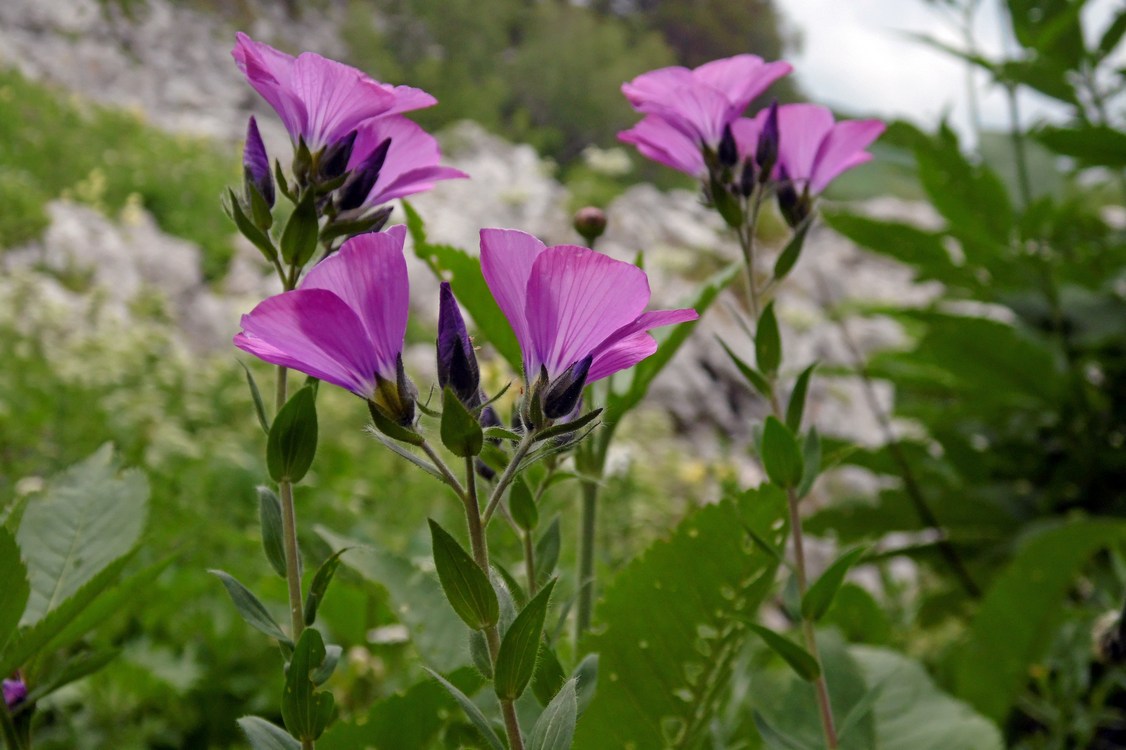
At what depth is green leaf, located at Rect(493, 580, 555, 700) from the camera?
0.28 metres

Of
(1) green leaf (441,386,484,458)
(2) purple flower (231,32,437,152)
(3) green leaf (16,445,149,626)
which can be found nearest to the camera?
(1) green leaf (441,386,484,458)

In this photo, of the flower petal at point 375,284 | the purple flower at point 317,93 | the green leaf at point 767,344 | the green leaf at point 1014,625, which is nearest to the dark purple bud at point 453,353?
the flower petal at point 375,284

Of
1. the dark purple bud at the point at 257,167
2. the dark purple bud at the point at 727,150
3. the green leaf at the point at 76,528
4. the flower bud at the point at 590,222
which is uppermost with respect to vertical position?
the dark purple bud at the point at 727,150

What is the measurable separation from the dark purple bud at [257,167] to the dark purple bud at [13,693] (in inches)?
10.5

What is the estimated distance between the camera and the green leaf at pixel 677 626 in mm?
488

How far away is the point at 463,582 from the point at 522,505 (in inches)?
4.9

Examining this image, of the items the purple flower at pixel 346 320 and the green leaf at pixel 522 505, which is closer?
the purple flower at pixel 346 320

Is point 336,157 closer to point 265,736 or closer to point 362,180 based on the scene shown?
point 362,180

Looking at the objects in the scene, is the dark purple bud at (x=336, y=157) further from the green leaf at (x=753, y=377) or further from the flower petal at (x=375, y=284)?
the green leaf at (x=753, y=377)

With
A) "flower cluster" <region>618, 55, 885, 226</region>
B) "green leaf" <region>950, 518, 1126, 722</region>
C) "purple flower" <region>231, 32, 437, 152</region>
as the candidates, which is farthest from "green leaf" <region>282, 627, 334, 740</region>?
"green leaf" <region>950, 518, 1126, 722</region>

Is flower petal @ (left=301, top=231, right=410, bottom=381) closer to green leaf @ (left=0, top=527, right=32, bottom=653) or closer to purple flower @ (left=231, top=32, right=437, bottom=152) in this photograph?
purple flower @ (left=231, top=32, right=437, bottom=152)

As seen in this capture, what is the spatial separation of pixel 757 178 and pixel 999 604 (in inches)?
22.9

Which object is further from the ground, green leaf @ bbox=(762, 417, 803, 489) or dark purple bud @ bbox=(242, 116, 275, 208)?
dark purple bud @ bbox=(242, 116, 275, 208)

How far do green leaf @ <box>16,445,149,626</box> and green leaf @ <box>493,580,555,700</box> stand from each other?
0.91ft
